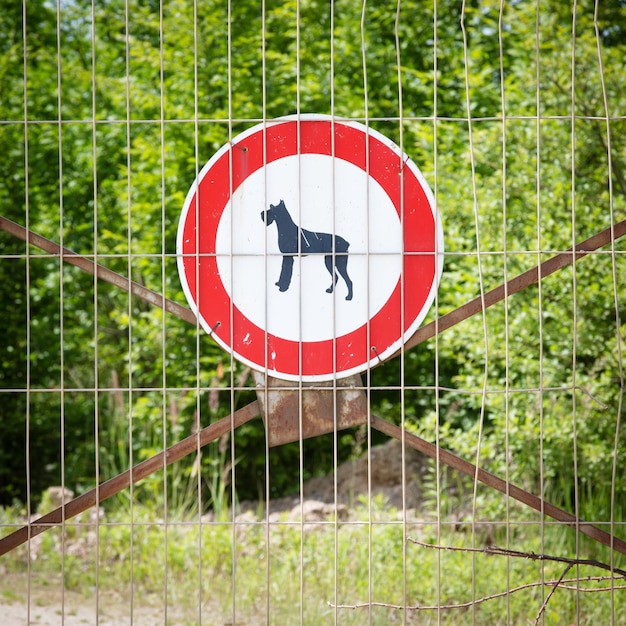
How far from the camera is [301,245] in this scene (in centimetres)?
235

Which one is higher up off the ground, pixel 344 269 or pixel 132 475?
pixel 344 269

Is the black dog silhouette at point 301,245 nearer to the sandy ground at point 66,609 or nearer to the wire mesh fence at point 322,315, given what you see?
the wire mesh fence at point 322,315

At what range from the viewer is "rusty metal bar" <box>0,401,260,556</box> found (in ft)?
7.68

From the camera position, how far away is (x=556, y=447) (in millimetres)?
4895

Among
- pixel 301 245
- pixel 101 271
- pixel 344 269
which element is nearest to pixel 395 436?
pixel 344 269

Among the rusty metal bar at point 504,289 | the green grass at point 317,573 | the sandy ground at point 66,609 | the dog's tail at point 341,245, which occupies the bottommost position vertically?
the sandy ground at point 66,609

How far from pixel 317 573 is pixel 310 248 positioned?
9.17ft

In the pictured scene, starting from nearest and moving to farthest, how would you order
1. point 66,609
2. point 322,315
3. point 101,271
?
point 322,315, point 101,271, point 66,609

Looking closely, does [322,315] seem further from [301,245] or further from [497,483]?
[497,483]

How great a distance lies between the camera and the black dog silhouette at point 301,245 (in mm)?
2330

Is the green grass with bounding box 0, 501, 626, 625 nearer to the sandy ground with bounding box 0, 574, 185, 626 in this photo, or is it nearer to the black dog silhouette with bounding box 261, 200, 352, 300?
the sandy ground with bounding box 0, 574, 185, 626

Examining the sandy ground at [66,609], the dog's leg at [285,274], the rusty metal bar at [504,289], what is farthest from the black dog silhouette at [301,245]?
the sandy ground at [66,609]

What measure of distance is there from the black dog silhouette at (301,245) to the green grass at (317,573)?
2.02 metres

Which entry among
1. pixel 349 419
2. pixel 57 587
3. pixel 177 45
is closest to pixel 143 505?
pixel 57 587
